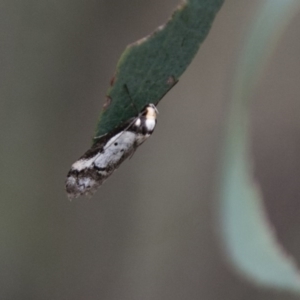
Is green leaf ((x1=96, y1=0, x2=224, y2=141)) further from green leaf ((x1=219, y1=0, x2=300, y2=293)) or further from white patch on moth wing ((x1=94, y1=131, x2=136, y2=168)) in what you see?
white patch on moth wing ((x1=94, y1=131, x2=136, y2=168))

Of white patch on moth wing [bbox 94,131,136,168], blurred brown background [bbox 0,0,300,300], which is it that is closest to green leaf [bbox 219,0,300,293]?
white patch on moth wing [bbox 94,131,136,168]

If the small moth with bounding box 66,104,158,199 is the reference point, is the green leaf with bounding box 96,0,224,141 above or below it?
below

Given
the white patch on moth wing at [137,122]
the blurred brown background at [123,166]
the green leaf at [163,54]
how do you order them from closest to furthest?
the green leaf at [163,54]
the white patch on moth wing at [137,122]
the blurred brown background at [123,166]

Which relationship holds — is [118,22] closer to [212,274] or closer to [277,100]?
[277,100]

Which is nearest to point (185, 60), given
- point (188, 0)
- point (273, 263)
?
point (188, 0)

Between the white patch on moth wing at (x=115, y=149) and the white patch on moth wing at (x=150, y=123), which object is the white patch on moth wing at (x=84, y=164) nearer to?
the white patch on moth wing at (x=115, y=149)

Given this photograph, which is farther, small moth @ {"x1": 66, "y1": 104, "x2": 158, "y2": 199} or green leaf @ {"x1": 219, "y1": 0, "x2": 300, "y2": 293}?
small moth @ {"x1": 66, "y1": 104, "x2": 158, "y2": 199}

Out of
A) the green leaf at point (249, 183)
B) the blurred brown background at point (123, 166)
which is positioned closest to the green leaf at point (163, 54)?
the green leaf at point (249, 183)
